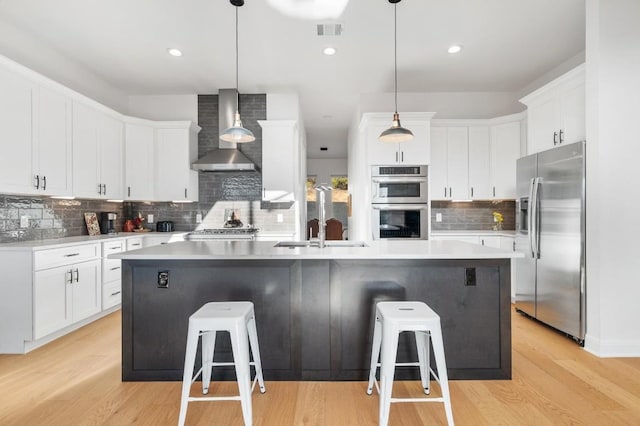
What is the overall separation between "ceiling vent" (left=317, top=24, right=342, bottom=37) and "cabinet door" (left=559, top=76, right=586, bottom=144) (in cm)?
222

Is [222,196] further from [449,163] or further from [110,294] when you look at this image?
[449,163]

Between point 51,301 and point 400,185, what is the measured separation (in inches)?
154

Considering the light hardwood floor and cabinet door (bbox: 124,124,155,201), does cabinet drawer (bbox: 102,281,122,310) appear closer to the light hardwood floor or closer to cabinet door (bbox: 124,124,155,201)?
the light hardwood floor

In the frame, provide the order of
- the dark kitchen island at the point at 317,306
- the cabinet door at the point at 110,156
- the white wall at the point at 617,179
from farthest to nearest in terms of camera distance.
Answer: the cabinet door at the point at 110,156
the white wall at the point at 617,179
the dark kitchen island at the point at 317,306

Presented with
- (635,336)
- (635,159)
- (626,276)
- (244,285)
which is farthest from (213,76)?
(635,336)

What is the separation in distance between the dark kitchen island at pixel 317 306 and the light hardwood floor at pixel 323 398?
0.11 metres

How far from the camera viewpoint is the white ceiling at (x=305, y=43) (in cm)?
308

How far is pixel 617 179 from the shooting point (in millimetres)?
2754

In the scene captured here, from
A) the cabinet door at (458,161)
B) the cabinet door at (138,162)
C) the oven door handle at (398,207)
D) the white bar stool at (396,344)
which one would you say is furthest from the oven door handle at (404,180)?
the cabinet door at (138,162)

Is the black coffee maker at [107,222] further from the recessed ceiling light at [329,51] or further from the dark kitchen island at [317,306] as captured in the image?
the recessed ceiling light at [329,51]

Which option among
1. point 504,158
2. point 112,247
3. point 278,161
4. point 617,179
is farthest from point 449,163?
point 112,247

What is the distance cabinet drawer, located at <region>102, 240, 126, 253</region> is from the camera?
12.5 ft

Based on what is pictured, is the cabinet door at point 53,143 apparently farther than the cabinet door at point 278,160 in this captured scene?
No

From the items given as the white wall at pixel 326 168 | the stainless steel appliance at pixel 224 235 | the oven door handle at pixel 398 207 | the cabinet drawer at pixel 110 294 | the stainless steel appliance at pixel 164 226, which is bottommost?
the cabinet drawer at pixel 110 294
